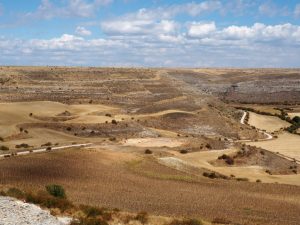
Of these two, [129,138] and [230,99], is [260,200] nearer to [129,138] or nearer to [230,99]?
[129,138]

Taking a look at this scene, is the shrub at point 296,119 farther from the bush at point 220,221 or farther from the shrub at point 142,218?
the shrub at point 142,218

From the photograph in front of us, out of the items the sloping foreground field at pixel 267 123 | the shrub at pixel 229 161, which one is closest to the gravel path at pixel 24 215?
the shrub at pixel 229 161

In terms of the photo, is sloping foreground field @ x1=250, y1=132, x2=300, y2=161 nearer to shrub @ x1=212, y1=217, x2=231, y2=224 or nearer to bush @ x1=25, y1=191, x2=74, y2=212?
shrub @ x1=212, y1=217, x2=231, y2=224

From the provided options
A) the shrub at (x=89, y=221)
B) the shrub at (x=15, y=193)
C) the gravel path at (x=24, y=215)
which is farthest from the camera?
the shrub at (x=15, y=193)

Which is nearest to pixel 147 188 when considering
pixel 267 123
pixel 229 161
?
pixel 229 161

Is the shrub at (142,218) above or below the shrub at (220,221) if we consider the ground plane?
above

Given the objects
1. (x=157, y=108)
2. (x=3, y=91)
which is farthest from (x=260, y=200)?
(x=3, y=91)

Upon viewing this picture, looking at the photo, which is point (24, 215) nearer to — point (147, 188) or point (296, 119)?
point (147, 188)
